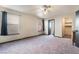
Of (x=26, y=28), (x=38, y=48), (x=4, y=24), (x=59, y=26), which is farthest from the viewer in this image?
(x=59, y=26)

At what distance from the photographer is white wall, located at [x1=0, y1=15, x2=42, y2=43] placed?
6.47m

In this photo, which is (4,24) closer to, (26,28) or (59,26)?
(26,28)

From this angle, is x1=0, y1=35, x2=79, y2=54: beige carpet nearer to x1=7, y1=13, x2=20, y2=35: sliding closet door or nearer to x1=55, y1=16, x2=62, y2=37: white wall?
x1=7, y1=13, x2=20, y2=35: sliding closet door

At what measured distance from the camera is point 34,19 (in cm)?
1005

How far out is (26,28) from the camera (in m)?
8.41

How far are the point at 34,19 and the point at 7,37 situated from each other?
440 centimetres

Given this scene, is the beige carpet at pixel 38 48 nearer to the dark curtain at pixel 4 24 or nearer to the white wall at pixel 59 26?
the dark curtain at pixel 4 24

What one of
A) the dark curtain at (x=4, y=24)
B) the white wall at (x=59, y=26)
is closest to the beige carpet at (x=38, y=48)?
the dark curtain at (x=4, y=24)

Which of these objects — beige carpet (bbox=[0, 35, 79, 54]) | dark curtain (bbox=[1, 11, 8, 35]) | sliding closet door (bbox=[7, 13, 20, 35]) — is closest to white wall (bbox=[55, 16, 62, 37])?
beige carpet (bbox=[0, 35, 79, 54])

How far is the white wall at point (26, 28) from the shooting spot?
6467 millimetres

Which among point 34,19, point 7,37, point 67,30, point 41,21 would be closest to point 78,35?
point 7,37

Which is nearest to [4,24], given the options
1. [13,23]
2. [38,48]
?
[13,23]

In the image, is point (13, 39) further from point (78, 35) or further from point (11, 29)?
point (78, 35)

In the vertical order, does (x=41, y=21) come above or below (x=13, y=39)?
above
